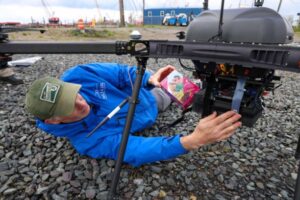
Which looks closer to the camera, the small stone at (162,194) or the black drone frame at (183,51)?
the black drone frame at (183,51)

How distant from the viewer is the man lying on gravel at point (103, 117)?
1.91m

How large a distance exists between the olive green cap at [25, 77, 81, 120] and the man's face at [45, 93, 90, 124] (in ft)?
0.26

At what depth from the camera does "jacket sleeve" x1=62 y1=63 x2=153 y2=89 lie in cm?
276

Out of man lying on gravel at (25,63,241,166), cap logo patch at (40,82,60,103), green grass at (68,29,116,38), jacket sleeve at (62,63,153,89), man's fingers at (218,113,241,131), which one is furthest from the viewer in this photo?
green grass at (68,29,116,38)

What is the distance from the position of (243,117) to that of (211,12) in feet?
2.90

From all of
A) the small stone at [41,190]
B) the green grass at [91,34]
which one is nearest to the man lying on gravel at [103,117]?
the small stone at [41,190]

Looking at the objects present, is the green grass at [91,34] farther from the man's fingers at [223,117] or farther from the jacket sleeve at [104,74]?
the man's fingers at [223,117]

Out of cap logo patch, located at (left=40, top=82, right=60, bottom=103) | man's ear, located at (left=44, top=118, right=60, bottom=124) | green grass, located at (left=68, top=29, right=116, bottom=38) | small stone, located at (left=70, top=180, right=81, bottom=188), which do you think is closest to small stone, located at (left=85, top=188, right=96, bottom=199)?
small stone, located at (left=70, top=180, right=81, bottom=188)

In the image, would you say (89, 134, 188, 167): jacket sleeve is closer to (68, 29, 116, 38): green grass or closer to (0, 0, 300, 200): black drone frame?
(0, 0, 300, 200): black drone frame

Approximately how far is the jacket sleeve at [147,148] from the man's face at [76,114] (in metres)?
0.34

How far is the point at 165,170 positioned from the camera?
101 inches

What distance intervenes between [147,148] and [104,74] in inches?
47.3

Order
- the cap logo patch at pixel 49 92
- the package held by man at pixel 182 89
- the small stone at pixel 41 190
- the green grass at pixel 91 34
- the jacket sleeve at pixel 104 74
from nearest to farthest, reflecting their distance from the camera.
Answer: the cap logo patch at pixel 49 92 < the small stone at pixel 41 190 < the package held by man at pixel 182 89 < the jacket sleeve at pixel 104 74 < the green grass at pixel 91 34

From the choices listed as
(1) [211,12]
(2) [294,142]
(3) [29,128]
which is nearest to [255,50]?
(1) [211,12]
